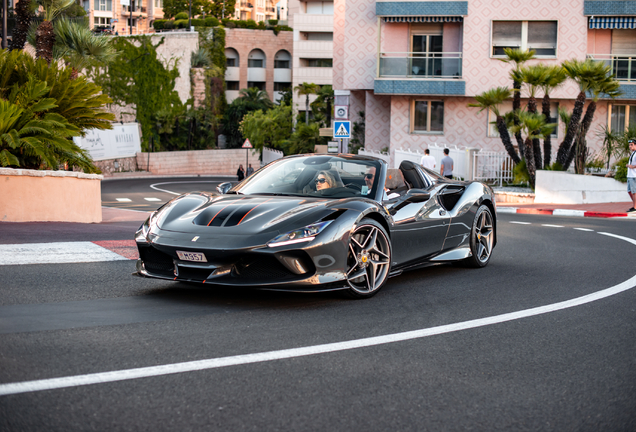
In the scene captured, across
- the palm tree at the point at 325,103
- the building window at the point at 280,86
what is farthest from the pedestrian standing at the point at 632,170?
the building window at the point at 280,86

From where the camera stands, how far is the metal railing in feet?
88.9

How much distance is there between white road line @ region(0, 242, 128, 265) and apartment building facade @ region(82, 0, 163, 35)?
99.5 m

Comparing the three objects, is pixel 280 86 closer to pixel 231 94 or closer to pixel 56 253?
pixel 231 94

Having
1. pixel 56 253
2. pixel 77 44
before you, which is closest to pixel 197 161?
pixel 77 44

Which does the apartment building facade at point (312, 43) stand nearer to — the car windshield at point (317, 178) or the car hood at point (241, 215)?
the car windshield at point (317, 178)

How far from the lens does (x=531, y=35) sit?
3416 centimetres

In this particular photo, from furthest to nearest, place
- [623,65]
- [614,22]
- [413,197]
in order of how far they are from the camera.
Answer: [614,22] < [623,65] < [413,197]

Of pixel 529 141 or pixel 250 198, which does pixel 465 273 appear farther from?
pixel 529 141

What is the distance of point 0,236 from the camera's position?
387 inches

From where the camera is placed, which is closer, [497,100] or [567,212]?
[567,212]

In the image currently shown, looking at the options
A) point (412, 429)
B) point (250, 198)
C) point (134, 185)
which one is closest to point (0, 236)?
point (250, 198)

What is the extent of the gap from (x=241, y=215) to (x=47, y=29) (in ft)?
63.8

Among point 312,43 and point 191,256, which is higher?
point 312,43

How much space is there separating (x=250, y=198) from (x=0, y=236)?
4.54m
